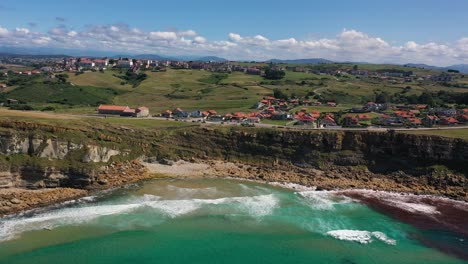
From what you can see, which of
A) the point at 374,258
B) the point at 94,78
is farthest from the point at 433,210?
the point at 94,78

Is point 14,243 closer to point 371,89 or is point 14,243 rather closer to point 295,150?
point 295,150

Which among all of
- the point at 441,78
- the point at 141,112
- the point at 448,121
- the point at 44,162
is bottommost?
the point at 44,162

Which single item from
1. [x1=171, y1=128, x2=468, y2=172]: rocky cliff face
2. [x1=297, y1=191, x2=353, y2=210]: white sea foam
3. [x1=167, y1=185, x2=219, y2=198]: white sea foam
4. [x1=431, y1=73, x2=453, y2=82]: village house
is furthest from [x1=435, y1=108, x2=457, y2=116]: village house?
[x1=431, y1=73, x2=453, y2=82]: village house

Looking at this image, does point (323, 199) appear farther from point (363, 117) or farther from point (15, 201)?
point (15, 201)

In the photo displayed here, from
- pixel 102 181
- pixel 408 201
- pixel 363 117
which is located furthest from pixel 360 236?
pixel 363 117

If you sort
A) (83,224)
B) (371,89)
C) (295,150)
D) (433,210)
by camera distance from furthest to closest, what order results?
(371,89)
(295,150)
(433,210)
(83,224)
